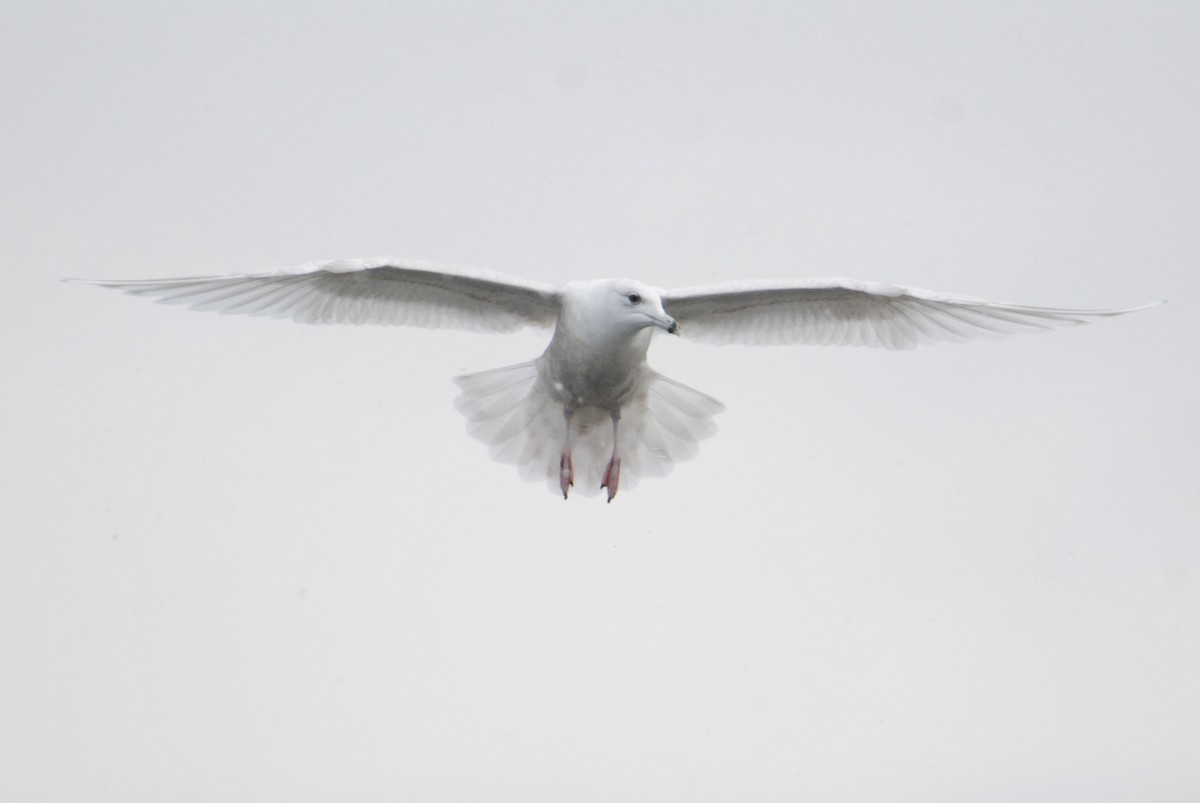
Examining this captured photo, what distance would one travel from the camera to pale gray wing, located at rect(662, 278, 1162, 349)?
830 cm

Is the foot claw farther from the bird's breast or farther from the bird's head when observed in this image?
the bird's head

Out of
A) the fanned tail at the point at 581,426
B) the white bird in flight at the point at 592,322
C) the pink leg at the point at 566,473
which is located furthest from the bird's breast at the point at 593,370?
the pink leg at the point at 566,473


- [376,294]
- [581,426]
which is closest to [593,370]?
[581,426]

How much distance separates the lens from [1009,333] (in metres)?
8.55

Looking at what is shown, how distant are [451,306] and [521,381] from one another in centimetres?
63

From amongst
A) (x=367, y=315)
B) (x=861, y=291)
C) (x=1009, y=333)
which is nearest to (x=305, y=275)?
(x=367, y=315)

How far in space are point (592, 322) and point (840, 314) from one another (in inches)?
67.8

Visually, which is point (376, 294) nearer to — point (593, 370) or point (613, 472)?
point (593, 370)

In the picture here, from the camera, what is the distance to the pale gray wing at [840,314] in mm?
8297

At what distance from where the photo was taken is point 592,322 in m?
7.99

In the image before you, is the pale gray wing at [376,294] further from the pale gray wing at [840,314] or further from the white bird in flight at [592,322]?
the pale gray wing at [840,314]

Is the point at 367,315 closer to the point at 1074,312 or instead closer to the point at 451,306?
the point at 451,306

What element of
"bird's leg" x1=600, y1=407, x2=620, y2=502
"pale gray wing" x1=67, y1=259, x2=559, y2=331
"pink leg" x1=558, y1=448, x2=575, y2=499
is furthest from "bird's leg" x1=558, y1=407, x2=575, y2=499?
"pale gray wing" x1=67, y1=259, x2=559, y2=331

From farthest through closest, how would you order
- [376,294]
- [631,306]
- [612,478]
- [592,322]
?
[612,478]
[376,294]
[592,322]
[631,306]
